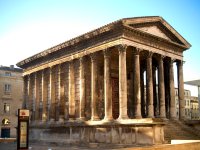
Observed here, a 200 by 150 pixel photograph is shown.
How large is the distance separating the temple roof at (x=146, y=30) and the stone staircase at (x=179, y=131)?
25.4ft

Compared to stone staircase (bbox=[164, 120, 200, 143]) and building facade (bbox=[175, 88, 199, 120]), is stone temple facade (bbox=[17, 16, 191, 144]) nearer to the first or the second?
stone staircase (bbox=[164, 120, 200, 143])

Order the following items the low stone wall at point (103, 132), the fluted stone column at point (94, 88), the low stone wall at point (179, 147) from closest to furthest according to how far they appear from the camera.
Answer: the low stone wall at point (179, 147)
the low stone wall at point (103, 132)
the fluted stone column at point (94, 88)

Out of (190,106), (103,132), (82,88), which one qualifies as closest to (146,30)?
(82,88)

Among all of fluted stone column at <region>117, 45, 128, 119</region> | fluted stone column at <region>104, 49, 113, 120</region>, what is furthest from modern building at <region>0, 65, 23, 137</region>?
fluted stone column at <region>117, 45, 128, 119</region>

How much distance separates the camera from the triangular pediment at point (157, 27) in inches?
1019

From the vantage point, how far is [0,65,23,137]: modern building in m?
54.2

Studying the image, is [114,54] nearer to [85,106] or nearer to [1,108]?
[85,106]

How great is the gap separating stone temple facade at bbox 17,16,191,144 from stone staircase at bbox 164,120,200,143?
109cm

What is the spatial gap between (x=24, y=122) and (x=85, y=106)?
44.0 feet

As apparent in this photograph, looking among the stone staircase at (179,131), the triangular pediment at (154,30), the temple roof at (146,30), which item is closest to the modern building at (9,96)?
the temple roof at (146,30)

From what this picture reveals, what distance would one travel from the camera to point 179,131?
25.3 m

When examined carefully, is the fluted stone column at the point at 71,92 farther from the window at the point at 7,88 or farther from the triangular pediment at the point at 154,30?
the window at the point at 7,88

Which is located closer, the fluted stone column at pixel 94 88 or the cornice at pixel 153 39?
the cornice at pixel 153 39

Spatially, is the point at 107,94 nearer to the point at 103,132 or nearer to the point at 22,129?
the point at 103,132
